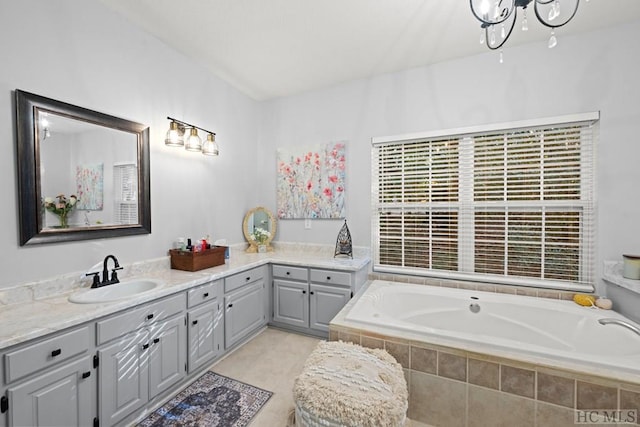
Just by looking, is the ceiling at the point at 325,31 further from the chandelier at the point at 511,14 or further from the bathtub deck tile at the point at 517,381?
the bathtub deck tile at the point at 517,381

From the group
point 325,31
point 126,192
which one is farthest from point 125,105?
point 325,31

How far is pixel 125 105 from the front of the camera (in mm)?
2123

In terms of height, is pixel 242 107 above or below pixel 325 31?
below

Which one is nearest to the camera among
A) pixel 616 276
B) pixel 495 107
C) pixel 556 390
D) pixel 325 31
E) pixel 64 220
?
pixel 556 390

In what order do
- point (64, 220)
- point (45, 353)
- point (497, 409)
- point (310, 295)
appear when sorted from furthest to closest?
1. point (310, 295)
2. point (64, 220)
3. point (497, 409)
4. point (45, 353)

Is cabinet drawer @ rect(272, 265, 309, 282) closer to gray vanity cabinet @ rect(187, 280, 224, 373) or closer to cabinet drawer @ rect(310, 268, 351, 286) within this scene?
cabinet drawer @ rect(310, 268, 351, 286)

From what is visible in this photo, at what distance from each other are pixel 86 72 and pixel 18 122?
0.56 meters

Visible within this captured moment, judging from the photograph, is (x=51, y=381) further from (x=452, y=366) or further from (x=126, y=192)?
(x=452, y=366)

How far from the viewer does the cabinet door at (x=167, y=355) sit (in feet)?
5.78

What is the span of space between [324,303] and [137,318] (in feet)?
5.09

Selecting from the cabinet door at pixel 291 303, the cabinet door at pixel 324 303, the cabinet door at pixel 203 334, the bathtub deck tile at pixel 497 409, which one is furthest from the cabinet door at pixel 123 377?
the bathtub deck tile at pixel 497 409

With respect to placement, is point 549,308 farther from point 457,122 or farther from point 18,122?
point 18,122

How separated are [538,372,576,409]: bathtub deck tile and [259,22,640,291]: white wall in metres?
1.34

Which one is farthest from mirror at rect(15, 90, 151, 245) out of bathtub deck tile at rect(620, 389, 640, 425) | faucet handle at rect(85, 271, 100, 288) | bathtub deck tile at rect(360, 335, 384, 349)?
bathtub deck tile at rect(620, 389, 640, 425)
